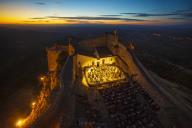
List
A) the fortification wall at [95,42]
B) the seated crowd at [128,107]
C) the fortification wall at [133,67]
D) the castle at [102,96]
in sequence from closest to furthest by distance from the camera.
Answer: the castle at [102,96] → the seated crowd at [128,107] → the fortification wall at [133,67] → the fortification wall at [95,42]

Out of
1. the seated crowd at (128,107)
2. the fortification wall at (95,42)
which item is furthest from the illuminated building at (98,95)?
the fortification wall at (95,42)

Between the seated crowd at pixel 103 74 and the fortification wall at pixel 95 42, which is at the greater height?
the fortification wall at pixel 95 42

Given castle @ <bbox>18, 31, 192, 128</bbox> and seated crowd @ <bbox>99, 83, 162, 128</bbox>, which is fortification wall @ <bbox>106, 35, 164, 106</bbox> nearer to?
castle @ <bbox>18, 31, 192, 128</bbox>

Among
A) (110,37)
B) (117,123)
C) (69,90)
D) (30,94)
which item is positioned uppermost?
(110,37)

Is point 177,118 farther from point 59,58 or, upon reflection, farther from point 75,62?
point 59,58

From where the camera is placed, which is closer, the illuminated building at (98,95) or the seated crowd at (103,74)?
the illuminated building at (98,95)

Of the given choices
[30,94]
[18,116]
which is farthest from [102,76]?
[30,94]

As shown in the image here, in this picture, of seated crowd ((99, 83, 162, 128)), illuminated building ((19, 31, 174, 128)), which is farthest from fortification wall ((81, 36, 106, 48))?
seated crowd ((99, 83, 162, 128))

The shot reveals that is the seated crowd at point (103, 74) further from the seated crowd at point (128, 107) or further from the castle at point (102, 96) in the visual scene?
the seated crowd at point (128, 107)
